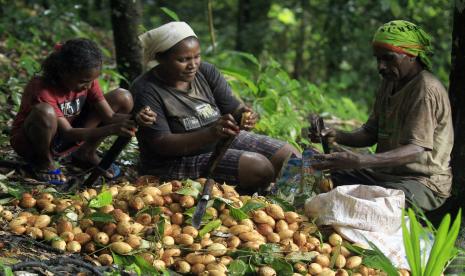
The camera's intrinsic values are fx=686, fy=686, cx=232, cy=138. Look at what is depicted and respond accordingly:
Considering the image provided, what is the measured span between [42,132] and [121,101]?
544mm

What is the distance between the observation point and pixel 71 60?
3877 mm

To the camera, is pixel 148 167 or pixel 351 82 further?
pixel 351 82

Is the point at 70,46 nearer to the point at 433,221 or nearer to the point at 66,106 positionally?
the point at 66,106

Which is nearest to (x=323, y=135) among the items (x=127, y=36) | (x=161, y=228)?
(x=161, y=228)

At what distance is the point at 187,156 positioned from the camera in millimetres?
4023

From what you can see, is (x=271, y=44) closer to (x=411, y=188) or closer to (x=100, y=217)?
(x=411, y=188)

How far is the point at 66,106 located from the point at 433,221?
2.26m

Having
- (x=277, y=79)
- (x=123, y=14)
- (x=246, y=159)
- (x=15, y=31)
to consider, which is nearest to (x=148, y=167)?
(x=246, y=159)

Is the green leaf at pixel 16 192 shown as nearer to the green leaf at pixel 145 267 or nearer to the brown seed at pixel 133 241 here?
the brown seed at pixel 133 241

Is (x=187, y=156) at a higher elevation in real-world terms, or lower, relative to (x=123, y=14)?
lower

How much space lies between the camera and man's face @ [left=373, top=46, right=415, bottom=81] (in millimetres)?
3686

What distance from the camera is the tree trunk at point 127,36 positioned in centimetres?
523

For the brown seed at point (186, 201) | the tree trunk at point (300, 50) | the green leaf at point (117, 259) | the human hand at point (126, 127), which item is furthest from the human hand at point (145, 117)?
the tree trunk at point (300, 50)

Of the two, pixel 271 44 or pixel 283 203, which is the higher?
pixel 283 203
